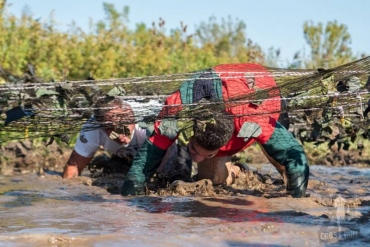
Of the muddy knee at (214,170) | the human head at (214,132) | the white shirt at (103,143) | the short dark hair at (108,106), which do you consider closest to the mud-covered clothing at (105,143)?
the white shirt at (103,143)

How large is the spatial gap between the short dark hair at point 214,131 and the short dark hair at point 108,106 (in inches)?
20.1

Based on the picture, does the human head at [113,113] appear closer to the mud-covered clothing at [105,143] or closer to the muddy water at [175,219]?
the muddy water at [175,219]

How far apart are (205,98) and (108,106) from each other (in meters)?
0.78

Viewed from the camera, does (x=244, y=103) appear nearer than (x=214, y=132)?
Yes

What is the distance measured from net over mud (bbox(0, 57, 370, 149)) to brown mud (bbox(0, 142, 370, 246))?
616 mm

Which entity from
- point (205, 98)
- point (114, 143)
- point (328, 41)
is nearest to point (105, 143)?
point (114, 143)

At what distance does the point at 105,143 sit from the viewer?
749cm

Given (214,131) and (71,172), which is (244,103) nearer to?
(214,131)

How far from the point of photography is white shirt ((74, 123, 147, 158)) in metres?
7.26

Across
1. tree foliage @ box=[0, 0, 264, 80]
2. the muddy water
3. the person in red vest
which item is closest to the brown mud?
the muddy water

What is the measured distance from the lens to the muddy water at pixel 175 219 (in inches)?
173

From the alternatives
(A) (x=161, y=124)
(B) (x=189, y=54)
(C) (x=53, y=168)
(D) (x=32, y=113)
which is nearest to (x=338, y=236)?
(A) (x=161, y=124)

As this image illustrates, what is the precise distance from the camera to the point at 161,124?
5.85m

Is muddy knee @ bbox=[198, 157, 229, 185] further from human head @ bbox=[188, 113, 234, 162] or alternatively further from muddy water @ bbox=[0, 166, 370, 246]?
human head @ bbox=[188, 113, 234, 162]
